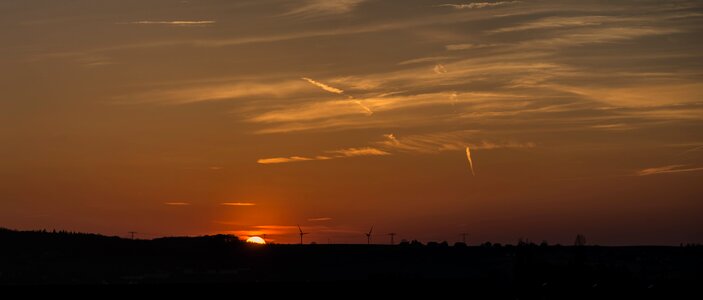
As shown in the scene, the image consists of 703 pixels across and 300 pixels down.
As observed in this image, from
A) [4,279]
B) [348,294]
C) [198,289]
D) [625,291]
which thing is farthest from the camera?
[4,279]

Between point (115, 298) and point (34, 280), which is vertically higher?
point (34, 280)

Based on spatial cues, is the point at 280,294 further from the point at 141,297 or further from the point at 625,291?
the point at 625,291

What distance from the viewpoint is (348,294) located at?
3644 inches

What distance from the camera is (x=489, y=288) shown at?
105375 mm

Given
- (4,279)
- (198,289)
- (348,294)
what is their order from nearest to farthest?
(198,289), (348,294), (4,279)

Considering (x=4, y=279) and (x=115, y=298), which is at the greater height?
(x=4, y=279)

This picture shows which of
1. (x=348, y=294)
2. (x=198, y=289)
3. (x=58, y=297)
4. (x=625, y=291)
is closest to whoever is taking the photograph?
(x=58, y=297)

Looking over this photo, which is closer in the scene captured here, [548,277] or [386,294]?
[386,294]

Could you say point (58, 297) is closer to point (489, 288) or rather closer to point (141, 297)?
point (141, 297)

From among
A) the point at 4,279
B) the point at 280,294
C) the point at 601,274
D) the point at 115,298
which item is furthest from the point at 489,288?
the point at 4,279

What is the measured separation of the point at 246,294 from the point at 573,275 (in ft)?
233

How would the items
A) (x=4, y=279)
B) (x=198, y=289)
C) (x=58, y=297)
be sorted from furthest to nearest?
(x=4, y=279) < (x=198, y=289) < (x=58, y=297)

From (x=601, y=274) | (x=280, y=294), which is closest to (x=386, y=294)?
(x=280, y=294)

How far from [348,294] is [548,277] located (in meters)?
55.1
